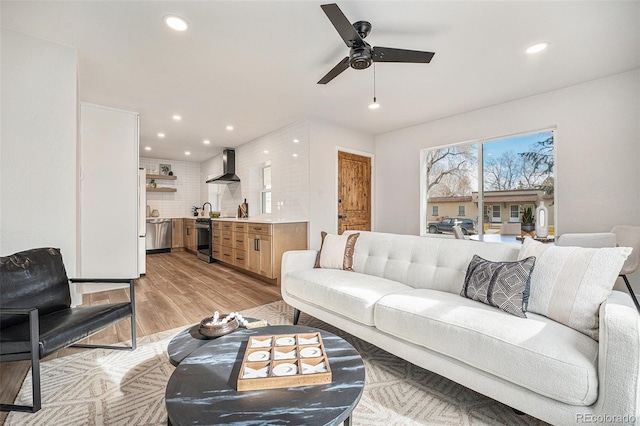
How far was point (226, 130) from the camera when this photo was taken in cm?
528

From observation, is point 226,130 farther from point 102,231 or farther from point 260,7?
point 260,7

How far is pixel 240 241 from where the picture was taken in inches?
196

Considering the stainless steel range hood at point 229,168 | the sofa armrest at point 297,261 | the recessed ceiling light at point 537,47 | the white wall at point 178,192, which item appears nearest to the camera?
the recessed ceiling light at point 537,47

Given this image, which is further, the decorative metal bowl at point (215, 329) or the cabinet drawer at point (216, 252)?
the cabinet drawer at point (216, 252)

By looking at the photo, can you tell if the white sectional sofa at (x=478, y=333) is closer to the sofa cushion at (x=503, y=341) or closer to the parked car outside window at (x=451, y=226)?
the sofa cushion at (x=503, y=341)

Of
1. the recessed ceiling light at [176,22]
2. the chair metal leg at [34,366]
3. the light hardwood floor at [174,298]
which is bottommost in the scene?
the light hardwood floor at [174,298]

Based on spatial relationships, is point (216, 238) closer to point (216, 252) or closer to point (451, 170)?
point (216, 252)

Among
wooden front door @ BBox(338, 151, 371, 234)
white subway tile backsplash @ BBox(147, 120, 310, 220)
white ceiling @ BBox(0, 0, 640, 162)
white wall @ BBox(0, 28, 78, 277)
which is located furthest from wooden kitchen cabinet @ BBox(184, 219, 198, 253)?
white wall @ BBox(0, 28, 78, 277)

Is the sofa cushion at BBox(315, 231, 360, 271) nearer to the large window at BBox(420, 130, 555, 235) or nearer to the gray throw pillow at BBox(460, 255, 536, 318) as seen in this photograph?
the gray throw pillow at BBox(460, 255, 536, 318)

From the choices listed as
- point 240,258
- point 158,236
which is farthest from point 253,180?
point 158,236

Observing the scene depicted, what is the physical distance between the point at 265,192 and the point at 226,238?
1.48m

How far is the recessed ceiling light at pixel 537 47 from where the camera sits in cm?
252

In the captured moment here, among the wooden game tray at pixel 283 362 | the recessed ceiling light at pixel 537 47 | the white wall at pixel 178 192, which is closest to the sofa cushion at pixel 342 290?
the wooden game tray at pixel 283 362

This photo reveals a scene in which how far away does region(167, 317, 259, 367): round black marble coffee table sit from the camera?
1.40m
